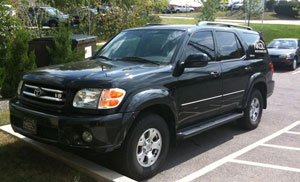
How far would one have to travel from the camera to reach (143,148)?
418cm

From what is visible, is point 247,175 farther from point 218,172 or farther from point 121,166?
point 121,166

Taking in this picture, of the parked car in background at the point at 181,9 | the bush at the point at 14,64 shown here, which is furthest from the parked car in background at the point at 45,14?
the parked car in background at the point at 181,9

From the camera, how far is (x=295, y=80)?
13.4 meters

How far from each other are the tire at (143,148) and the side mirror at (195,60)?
33.3 inches

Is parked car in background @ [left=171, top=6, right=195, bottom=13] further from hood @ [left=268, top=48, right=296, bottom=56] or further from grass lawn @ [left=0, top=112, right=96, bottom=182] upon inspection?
grass lawn @ [left=0, top=112, right=96, bottom=182]

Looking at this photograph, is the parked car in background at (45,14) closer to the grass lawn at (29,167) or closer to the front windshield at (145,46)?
the front windshield at (145,46)

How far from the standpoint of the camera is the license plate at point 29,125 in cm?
402

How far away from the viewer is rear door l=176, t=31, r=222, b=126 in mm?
4695

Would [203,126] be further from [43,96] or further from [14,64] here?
[14,64]

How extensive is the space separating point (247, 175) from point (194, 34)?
2.14m

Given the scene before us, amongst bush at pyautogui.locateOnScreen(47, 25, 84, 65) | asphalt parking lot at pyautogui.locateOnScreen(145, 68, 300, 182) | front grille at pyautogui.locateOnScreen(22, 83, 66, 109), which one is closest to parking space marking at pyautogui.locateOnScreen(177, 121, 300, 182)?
asphalt parking lot at pyautogui.locateOnScreen(145, 68, 300, 182)

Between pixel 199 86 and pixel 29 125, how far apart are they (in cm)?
234

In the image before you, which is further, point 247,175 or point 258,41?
point 258,41

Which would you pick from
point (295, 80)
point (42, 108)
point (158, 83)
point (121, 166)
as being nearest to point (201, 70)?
point (158, 83)
